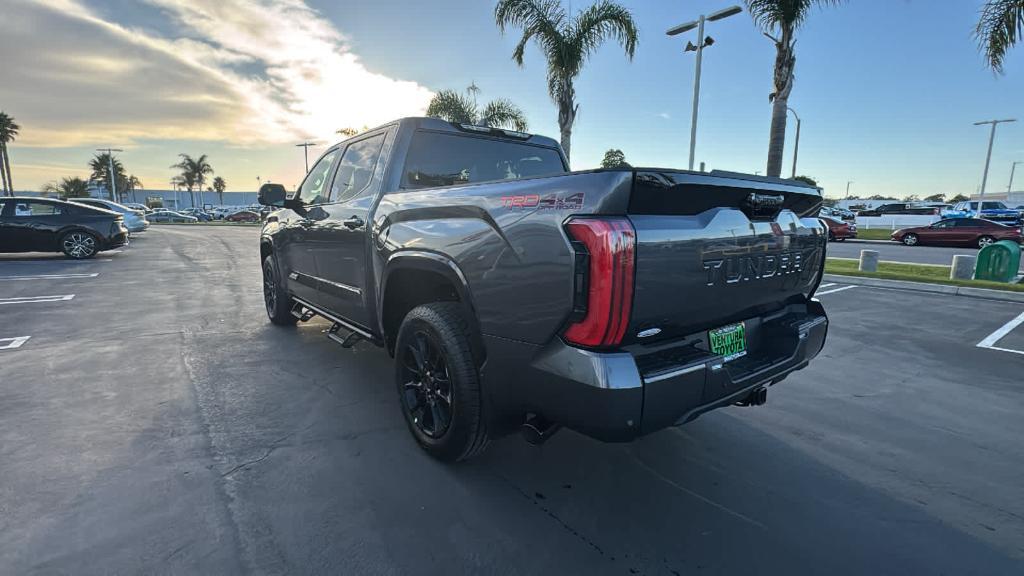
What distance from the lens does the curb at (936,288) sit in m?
8.05

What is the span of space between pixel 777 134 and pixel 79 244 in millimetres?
16729

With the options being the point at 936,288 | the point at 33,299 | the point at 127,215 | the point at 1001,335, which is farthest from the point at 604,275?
the point at 127,215

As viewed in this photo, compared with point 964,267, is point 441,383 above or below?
below

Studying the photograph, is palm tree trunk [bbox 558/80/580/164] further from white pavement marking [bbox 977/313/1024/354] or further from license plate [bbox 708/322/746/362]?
license plate [bbox 708/322/746/362]

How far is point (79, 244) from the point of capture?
1233cm

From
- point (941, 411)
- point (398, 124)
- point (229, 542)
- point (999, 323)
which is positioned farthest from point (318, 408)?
point (999, 323)

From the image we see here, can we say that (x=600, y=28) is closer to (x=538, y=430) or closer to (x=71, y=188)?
(x=538, y=430)

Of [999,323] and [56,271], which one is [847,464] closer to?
[999,323]

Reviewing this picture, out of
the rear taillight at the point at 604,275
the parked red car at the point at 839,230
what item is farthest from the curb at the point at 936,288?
the parked red car at the point at 839,230

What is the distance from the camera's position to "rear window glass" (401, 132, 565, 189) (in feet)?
11.5

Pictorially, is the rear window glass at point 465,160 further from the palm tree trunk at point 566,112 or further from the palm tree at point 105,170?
the palm tree at point 105,170

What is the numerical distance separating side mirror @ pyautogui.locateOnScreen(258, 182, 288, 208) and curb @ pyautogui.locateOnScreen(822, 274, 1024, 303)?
29.2 ft

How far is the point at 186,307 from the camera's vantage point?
6.97m

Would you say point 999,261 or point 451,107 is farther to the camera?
point 451,107
